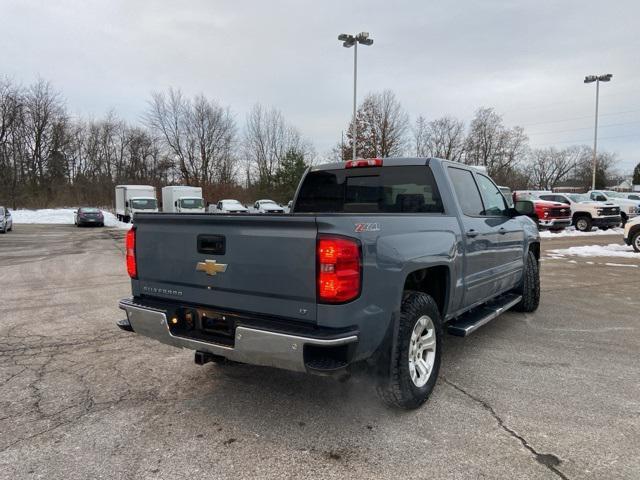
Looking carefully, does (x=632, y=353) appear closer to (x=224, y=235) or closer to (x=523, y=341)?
(x=523, y=341)

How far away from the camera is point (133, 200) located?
1236 inches

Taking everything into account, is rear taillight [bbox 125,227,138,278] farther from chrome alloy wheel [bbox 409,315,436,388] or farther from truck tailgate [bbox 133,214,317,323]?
chrome alloy wheel [bbox 409,315,436,388]

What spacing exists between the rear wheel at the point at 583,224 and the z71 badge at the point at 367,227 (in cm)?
2361

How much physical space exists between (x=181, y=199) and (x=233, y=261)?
3004cm

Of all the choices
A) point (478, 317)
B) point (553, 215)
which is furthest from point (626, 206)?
point (478, 317)

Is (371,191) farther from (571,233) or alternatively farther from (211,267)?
(571,233)

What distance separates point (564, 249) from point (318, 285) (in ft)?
48.1

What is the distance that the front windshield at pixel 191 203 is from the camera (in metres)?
31.2

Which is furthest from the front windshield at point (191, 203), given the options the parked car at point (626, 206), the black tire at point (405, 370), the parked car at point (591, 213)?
the black tire at point (405, 370)

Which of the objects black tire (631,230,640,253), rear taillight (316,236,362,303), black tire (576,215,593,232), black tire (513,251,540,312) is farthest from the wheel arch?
black tire (576,215,593,232)

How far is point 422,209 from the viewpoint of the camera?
168 inches

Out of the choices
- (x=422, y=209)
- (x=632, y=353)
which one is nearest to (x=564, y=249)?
(x=632, y=353)

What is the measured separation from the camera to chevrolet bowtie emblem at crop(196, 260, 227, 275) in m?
3.10

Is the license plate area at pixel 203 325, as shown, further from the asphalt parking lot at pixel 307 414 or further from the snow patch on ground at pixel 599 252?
the snow patch on ground at pixel 599 252
